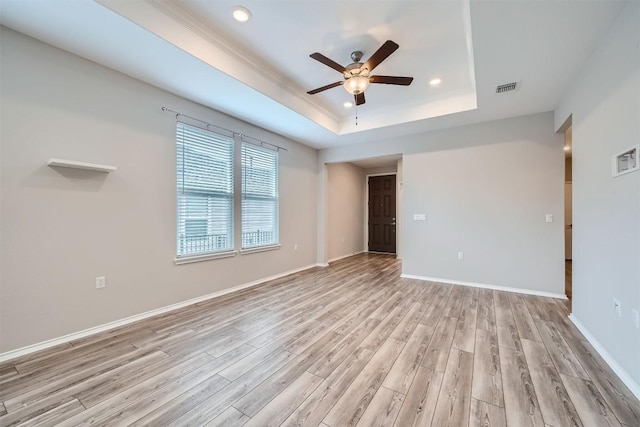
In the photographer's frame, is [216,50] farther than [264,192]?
No

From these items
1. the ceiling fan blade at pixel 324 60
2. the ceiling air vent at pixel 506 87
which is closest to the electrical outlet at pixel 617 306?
the ceiling air vent at pixel 506 87

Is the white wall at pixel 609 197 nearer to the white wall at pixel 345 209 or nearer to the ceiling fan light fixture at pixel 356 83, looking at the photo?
the ceiling fan light fixture at pixel 356 83

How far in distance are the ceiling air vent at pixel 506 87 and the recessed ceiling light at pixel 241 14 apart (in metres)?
2.94

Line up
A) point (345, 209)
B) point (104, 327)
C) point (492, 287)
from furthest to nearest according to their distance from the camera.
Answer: point (345, 209) < point (492, 287) < point (104, 327)

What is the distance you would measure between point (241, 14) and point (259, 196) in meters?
2.73

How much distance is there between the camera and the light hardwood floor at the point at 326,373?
1.55 metres

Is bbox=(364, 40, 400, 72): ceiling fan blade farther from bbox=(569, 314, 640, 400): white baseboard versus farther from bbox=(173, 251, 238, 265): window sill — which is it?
bbox=(173, 251, 238, 265): window sill

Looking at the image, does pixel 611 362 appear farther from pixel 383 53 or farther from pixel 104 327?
pixel 104 327

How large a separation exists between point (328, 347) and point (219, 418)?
1.06m

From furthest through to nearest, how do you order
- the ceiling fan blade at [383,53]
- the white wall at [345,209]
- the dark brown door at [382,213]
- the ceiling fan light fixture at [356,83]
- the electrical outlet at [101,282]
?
the dark brown door at [382,213] < the white wall at [345,209] < the ceiling fan light fixture at [356,83] < the electrical outlet at [101,282] < the ceiling fan blade at [383,53]

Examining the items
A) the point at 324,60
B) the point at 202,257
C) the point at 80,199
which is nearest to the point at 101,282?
the point at 80,199

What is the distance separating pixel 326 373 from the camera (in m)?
1.96

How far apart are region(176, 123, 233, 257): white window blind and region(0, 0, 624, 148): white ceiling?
1.81 ft

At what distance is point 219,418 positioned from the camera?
4.99 ft
